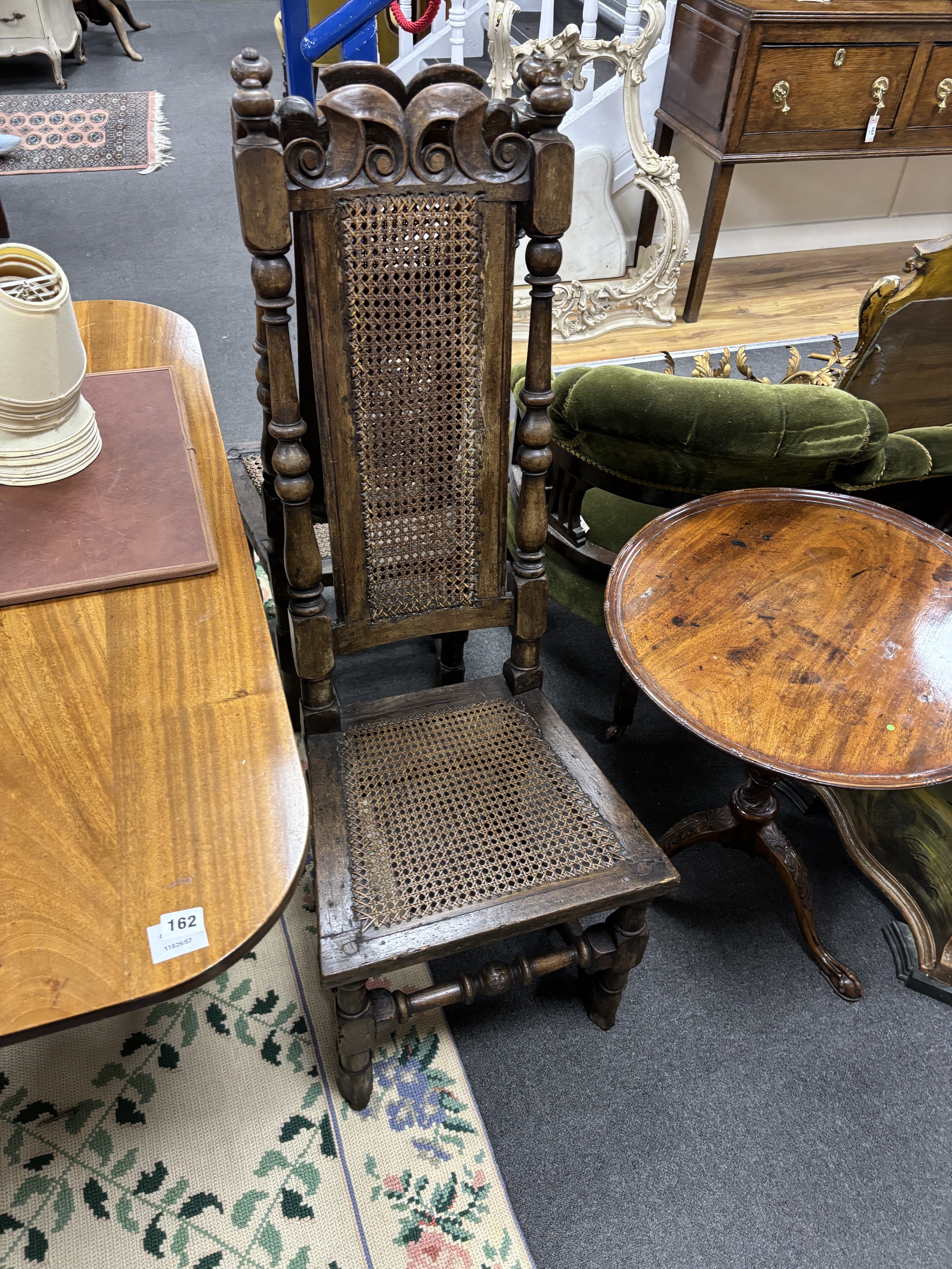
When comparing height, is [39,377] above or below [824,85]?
above

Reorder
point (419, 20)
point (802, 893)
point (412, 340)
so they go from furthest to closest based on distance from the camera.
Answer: point (419, 20)
point (802, 893)
point (412, 340)

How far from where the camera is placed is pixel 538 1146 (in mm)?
1437

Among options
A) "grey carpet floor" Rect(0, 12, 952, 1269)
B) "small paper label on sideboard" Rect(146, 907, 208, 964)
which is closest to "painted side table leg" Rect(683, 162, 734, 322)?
"grey carpet floor" Rect(0, 12, 952, 1269)

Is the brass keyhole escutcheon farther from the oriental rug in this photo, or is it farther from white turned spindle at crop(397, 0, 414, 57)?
the oriental rug

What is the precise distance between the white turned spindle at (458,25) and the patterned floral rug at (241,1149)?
333 cm

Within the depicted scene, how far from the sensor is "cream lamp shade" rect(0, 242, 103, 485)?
3.76 ft

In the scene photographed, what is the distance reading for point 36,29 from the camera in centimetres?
541

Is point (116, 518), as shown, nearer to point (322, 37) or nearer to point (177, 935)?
point (177, 935)

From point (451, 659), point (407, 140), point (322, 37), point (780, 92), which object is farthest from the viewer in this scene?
point (780, 92)

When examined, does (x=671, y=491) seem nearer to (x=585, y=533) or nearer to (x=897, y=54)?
(x=585, y=533)

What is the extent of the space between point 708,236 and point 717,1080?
307 cm

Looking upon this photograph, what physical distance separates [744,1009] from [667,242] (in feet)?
9.58

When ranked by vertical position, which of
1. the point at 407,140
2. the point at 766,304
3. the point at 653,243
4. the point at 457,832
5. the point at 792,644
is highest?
the point at 407,140

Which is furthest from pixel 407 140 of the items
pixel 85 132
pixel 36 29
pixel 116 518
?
pixel 36 29
